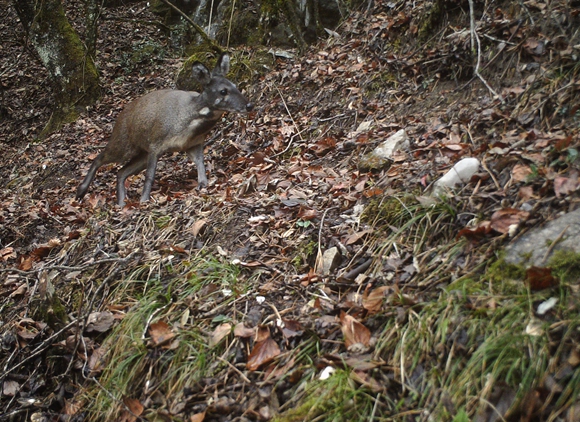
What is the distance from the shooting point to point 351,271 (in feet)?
12.5

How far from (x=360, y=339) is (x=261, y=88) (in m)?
6.43

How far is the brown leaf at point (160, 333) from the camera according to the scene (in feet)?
12.1

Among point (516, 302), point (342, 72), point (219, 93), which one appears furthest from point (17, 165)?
point (516, 302)

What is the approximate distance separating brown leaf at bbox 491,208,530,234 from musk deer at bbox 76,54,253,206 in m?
4.70

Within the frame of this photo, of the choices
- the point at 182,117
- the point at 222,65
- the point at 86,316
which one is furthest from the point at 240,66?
the point at 86,316

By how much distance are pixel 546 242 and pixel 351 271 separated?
132 cm

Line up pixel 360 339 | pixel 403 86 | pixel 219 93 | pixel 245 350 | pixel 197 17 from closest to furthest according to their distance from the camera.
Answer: pixel 360 339
pixel 245 350
pixel 403 86
pixel 219 93
pixel 197 17

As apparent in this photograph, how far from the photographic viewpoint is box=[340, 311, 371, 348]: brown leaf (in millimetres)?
3182

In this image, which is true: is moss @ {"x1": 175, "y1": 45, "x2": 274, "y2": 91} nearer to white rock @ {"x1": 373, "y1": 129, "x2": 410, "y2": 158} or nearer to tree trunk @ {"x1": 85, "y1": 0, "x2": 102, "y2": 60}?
tree trunk @ {"x1": 85, "y1": 0, "x2": 102, "y2": 60}

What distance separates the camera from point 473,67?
18.4 feet

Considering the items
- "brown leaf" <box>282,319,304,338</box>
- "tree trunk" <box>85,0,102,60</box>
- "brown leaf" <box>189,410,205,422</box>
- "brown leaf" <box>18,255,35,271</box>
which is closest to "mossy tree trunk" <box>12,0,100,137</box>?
"tree trunk" <box>85,0,102,60</box>

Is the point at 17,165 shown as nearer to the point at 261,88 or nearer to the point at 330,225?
the point at 261,88

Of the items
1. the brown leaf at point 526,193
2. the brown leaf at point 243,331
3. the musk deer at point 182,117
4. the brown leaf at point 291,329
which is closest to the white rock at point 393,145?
the brown leaf at point 526,193

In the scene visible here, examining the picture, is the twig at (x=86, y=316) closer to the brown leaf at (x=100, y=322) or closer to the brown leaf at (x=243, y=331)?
the brown leaf at (x=100, y=322)
